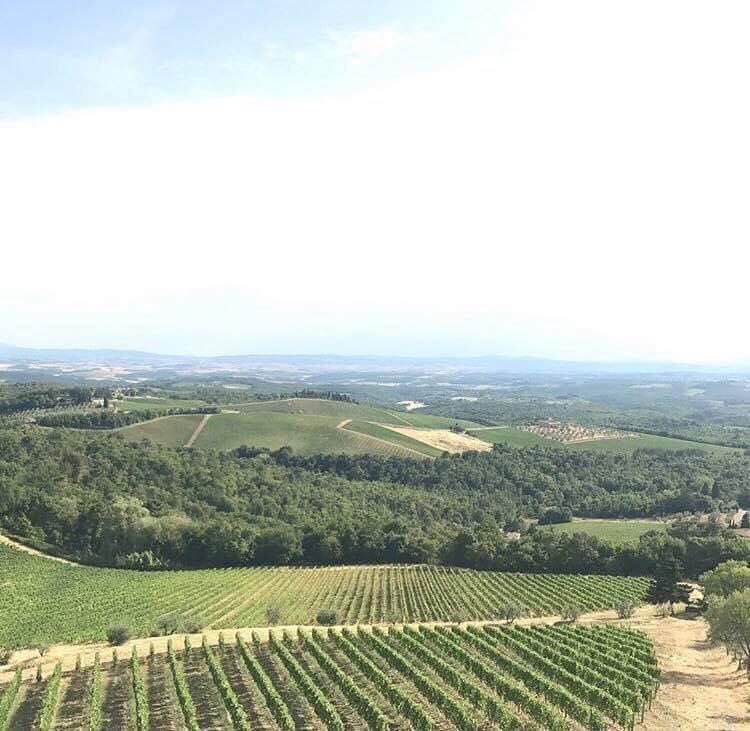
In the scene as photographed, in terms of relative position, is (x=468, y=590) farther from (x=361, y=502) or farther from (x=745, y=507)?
(x=745, y=507)

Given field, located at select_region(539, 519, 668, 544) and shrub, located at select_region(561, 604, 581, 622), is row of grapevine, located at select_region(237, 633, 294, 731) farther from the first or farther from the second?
field, located at select_region(539, 519, 668, 544)

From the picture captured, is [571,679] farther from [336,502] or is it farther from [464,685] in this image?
[336,502]

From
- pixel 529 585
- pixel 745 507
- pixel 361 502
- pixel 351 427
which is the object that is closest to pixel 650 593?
pixel 529 585

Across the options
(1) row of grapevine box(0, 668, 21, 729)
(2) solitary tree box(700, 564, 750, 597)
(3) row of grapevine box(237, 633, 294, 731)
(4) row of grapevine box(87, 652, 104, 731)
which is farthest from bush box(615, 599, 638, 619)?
(1) row of grapevine box(0, 668, 21, 729)

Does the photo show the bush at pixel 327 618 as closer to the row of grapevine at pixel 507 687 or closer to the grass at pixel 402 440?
the row of grapevine at pixel 507 687

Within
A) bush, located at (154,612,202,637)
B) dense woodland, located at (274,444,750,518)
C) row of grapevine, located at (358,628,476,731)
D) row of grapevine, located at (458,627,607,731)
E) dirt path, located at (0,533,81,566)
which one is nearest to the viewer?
row of grapevine, located at (358,628,476,731)

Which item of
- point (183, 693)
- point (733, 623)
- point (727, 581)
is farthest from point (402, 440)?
point (183, 693)
